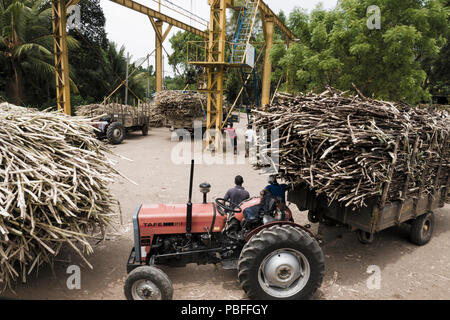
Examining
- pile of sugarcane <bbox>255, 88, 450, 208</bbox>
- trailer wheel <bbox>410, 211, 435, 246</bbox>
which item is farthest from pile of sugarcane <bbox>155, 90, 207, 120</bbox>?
trailer wheel <bbox>410, 211, 435, 246</bbox>

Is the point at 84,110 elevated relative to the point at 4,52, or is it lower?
lower

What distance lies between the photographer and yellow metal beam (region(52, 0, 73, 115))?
13250 mm

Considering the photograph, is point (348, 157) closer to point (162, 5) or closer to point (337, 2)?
point (337, 2)

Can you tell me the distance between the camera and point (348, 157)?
4121mm

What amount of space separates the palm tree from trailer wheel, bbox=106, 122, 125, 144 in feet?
21.6

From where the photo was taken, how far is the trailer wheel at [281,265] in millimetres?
3699

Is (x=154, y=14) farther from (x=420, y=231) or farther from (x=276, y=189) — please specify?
(x=420, y=231)

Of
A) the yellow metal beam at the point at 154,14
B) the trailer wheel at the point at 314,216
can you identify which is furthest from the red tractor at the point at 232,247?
the yellow metal beam at the point at 154,14

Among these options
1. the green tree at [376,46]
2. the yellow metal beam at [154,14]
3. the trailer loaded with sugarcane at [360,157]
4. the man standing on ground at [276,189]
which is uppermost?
the yellow metal beam at [154,14]

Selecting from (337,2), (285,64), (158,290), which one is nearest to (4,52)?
(285,64)

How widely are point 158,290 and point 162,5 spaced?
1832 centimetres

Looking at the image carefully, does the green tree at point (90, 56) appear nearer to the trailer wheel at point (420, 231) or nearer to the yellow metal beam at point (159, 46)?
the yellow metal beam at point (159, 46)

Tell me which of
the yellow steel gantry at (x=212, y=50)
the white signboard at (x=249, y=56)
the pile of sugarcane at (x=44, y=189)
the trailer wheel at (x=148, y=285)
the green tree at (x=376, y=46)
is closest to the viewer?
the pile of sugarcane at (x=44, y=189)

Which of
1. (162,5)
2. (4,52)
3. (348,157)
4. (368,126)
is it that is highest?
(162,5)
